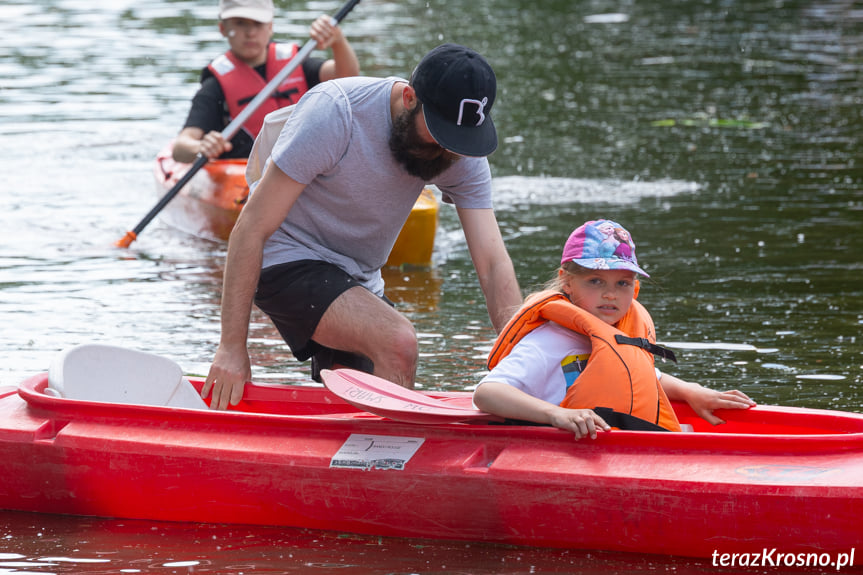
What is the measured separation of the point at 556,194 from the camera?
909 centimetres

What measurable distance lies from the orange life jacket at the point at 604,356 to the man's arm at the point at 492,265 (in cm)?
41

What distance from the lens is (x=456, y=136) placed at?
12.1ft

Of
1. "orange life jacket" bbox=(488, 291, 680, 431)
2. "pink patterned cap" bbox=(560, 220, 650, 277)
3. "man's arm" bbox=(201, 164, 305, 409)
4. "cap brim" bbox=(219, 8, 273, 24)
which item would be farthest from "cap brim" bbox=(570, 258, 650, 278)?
"cap brim" bbox=(219, 8, 273, 24)

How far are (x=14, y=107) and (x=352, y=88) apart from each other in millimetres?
9184

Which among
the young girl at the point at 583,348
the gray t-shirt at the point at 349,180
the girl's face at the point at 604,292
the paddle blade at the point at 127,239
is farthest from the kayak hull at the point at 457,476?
the paddle blade at the point at 127,239

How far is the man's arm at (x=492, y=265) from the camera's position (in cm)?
413

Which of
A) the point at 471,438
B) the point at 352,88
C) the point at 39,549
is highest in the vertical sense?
the point at 352,88

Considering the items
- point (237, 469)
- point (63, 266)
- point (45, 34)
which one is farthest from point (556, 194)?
point (45, 34)

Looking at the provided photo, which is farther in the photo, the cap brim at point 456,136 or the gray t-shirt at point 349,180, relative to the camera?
the gray t-shirt at point 349,180

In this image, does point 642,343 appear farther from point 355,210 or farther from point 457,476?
point 355,210

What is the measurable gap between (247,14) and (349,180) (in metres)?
3.90

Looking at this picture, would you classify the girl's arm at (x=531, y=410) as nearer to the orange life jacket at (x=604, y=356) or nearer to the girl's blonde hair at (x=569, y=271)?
the orange life jacket at (x=604, y=356)

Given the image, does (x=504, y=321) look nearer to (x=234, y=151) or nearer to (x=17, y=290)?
(x=17, y=290)

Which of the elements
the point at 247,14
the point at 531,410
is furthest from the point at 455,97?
the point at 247,14
